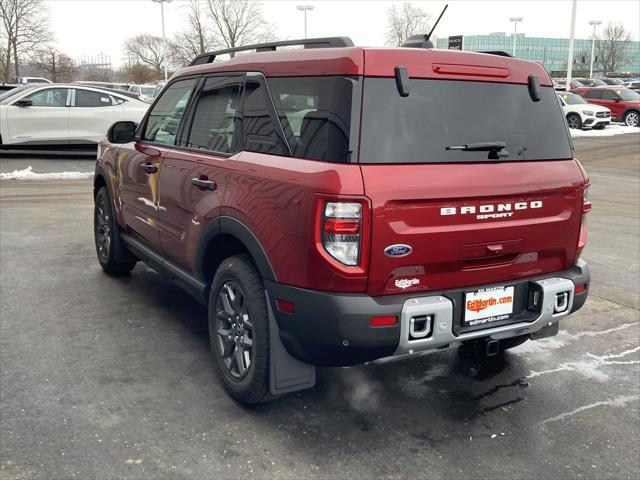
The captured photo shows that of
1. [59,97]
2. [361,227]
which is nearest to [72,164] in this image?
[59,97]

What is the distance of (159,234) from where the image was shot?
4477mm

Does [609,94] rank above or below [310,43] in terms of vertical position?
above

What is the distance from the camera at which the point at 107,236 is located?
582 cm

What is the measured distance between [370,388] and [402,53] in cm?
193

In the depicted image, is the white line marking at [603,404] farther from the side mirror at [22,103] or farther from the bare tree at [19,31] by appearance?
the bare tree at [19,31]

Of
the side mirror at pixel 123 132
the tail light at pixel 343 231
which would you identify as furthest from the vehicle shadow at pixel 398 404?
the side mirror at pixel 123 132

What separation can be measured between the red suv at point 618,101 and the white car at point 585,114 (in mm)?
3006

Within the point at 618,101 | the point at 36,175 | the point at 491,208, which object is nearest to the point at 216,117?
the point at 491,208

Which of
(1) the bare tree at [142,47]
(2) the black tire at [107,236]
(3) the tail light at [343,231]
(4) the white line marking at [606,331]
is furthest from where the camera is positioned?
(1) the bare tree at [142,47]

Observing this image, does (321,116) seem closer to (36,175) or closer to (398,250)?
(398,250)

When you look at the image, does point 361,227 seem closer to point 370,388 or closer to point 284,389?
point 284,389

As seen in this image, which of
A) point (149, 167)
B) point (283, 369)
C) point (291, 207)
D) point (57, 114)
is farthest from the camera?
point (57, 114)

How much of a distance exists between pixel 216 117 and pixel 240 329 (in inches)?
52.0

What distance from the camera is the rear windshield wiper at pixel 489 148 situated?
3.03 meters
